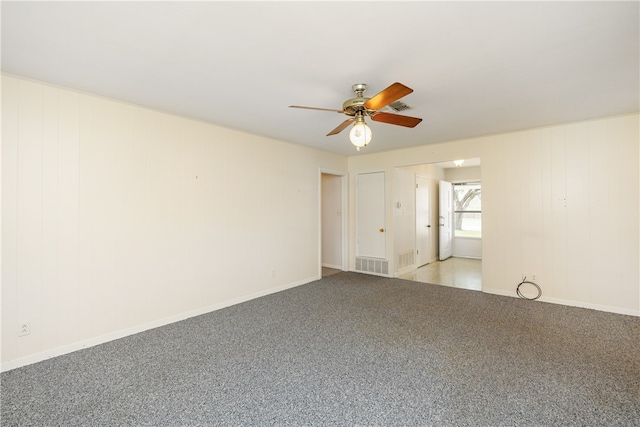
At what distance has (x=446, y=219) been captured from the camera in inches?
297

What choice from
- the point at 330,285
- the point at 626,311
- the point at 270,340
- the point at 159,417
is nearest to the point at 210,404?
the point at 159,417

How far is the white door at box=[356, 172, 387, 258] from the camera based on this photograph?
18.9 feet

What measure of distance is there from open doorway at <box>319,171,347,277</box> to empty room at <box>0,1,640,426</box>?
122cm

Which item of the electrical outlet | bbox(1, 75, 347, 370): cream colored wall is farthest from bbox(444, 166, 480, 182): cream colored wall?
the electrical outlet

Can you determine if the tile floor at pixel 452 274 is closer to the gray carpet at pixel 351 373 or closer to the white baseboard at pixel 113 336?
the gray carpet at pixel 351 373

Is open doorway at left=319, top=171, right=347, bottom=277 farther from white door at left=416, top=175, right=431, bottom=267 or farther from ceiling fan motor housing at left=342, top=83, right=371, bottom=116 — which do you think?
ceiling fan motor housing at left=342, top=83, right=371, bottom=116

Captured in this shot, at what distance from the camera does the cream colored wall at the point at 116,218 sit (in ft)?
8.27

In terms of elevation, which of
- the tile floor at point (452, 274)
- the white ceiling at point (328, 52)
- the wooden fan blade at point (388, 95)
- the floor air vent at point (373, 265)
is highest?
the white ceiling at point (328, 52)

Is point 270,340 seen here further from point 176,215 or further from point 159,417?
point 176,215

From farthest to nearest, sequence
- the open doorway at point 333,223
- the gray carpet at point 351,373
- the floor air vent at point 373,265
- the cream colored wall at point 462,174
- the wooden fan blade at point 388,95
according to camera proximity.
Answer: the cream colored wall at point 462,174, the open doorway at point 333,223, the floor air vent at point 373,265, the wooden fan blade at point 388,95, the gray carpet at point 351,373

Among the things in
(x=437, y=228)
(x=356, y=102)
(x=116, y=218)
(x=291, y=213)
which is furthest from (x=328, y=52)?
(x=437, y=228)

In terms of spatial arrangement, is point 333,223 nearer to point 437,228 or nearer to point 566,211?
point 437,228

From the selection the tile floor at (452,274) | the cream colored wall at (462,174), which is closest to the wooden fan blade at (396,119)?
the tile floor at (452,274)

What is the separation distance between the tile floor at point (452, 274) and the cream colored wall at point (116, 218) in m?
2.98
